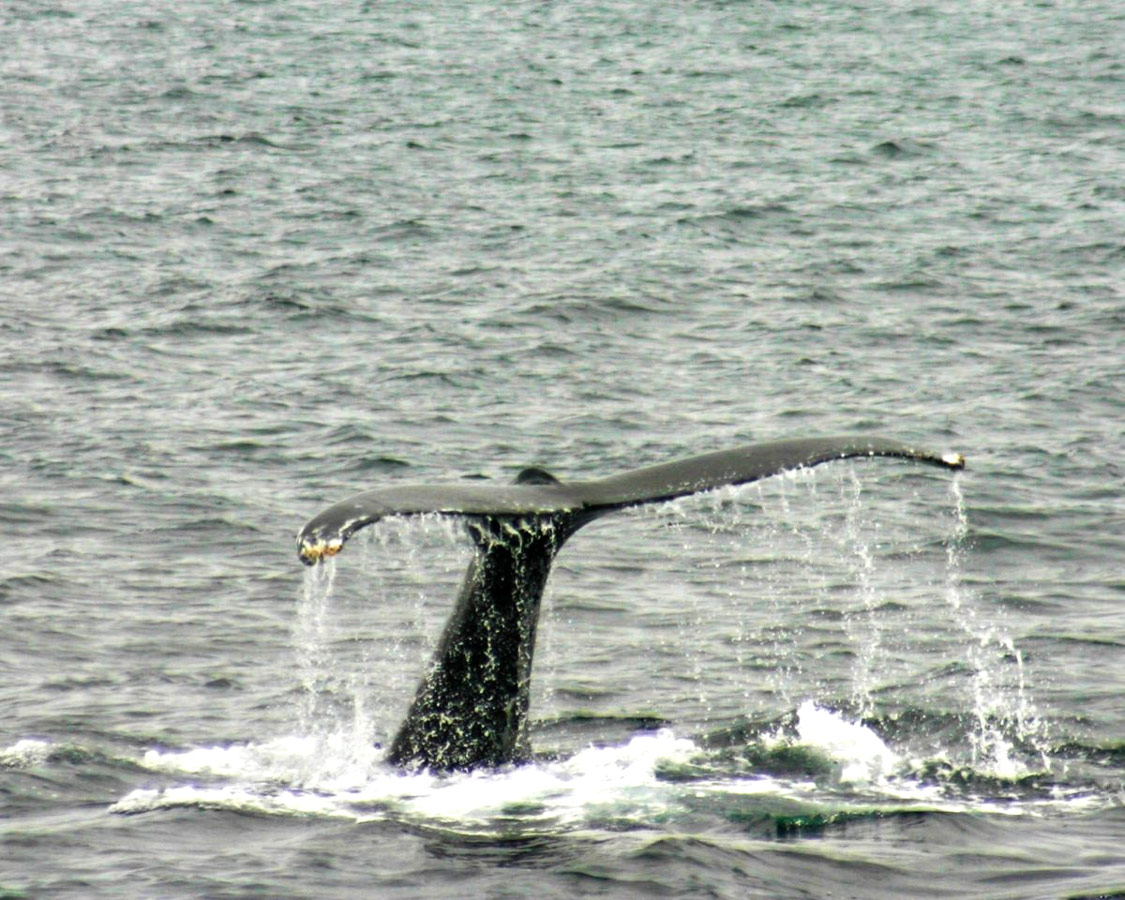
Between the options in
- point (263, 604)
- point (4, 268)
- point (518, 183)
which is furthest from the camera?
point (518, 183)

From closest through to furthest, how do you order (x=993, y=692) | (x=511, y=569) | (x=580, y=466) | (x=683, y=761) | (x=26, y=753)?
(x=511, y=569) → (x=683, y=761) → (x=26, y=753) → (x=993, y=692) → (x=580, y=466)

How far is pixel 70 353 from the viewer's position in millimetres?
20188

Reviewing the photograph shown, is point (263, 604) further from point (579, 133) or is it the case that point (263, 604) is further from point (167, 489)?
point (579, 133)

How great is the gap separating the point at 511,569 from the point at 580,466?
8.09 meters

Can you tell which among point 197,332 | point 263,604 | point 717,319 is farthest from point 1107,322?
point 263,604

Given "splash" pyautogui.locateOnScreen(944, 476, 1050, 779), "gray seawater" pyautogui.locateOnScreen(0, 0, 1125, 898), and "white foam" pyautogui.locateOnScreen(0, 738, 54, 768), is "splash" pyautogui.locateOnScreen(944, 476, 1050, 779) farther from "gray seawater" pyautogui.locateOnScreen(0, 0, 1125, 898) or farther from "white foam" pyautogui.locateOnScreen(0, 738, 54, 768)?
"white foam" pyautogui.locateOnScreen(0, 738, 54, 768)

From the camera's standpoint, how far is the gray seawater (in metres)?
9.19

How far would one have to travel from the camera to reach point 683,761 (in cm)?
1030

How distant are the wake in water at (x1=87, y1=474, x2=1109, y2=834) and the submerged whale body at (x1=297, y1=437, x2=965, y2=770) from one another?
0.48ft

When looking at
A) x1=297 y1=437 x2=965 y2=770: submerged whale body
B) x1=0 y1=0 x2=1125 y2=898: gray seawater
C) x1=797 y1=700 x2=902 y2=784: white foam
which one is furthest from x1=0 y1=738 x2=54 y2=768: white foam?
x1=797 y1=700 x2=902 y2=784: white foam

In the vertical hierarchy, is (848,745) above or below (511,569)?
below

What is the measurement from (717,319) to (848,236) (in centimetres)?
450

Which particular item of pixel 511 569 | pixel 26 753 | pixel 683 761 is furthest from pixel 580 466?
pixel 511 569

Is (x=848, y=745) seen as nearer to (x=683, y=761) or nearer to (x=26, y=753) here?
(x=683, y=761)
